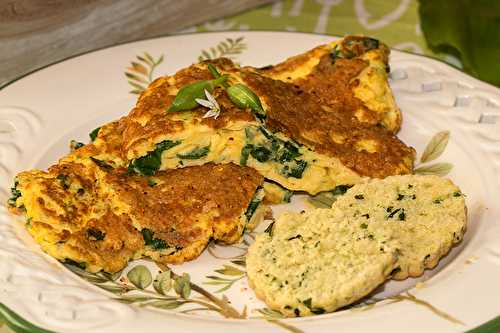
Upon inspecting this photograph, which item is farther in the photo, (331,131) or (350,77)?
(350,77)

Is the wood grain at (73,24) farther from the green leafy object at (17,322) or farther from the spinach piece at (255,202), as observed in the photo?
the green leafy object at (17,322)

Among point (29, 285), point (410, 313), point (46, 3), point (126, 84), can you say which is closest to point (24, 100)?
point (126, 84)

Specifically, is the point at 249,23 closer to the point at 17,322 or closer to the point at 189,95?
the point at 189,95

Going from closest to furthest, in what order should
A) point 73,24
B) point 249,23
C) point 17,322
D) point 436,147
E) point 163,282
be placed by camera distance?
point 17,322
point 163,282
point 436,147
point 73,24
point 249,23

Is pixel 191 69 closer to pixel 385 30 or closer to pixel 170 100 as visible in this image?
pixel 170 100

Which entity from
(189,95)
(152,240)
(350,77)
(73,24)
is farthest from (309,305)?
(73,24)

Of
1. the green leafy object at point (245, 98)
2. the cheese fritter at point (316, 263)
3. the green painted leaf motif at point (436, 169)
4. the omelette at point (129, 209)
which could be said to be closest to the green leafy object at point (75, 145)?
the omelette at point (129, 209)

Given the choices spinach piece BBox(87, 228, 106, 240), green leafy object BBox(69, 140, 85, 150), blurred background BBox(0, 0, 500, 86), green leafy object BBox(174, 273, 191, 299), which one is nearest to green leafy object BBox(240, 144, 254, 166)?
green leafy object BBox(174, 273, 191, 299)

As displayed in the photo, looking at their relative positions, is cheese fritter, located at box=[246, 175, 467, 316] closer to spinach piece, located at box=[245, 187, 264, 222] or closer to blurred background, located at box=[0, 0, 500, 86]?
spinach piece, located at box=[245, 187, 264, 222]
